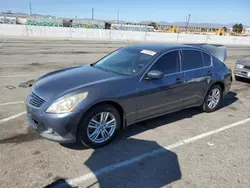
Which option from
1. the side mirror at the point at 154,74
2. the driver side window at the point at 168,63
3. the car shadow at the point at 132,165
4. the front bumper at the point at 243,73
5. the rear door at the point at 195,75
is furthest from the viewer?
the front bumper at the point at 243,73

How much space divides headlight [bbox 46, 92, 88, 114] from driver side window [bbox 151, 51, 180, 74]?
1584 mm

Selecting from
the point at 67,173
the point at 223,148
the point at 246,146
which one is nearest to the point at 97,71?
the point at 67,173

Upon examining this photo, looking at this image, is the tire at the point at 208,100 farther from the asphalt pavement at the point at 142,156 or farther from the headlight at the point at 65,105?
the headlight at the point at 65,105

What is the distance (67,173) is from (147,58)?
96.3 inches

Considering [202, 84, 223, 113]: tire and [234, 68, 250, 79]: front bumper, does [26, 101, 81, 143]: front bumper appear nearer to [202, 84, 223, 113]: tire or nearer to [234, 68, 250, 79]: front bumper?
[202, 84, 223, 113]: tire

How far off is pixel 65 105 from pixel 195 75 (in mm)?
2891

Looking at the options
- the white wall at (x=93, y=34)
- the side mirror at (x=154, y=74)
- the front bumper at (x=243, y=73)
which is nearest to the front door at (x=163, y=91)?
the side mirror at (x=154, y=74)

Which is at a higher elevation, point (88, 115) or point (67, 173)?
point (88, 115)

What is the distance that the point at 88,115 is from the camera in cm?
346

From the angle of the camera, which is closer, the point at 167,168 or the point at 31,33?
the point at 167,168

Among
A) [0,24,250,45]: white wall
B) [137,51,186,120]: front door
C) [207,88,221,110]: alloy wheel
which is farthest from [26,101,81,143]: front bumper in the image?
[0,24,250,45]: white wall

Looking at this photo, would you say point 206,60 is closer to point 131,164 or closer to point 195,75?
point 195,75

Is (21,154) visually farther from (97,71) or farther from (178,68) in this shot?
(178,68)

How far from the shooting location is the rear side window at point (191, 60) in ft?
15.7
